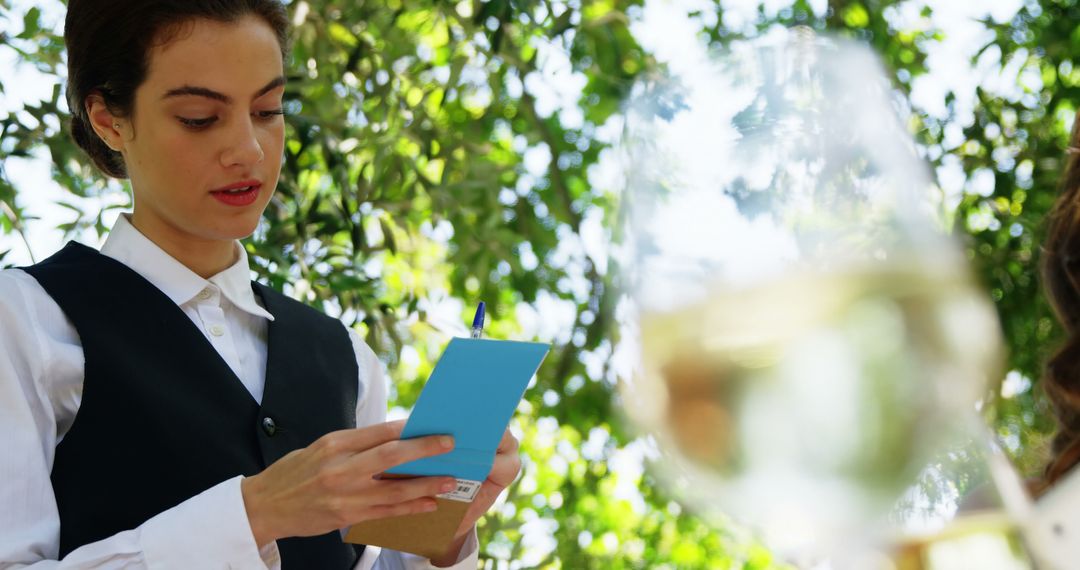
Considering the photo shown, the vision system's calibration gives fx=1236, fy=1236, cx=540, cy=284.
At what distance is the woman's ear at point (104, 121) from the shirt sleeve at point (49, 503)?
0.24m

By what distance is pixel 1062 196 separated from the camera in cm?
116

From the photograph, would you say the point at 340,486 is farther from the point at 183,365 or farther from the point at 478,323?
the point at 183,365

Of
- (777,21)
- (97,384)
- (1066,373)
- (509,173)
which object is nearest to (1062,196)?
(1066,373)

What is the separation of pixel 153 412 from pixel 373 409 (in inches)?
17.1

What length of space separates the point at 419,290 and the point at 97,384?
2277 millimetres

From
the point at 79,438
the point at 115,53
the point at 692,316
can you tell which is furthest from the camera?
the point at 115,53

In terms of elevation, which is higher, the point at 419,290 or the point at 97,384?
the point at 97,384

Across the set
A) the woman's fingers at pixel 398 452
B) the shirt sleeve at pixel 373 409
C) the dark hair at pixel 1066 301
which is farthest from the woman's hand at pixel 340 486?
the dark hair at pixel 1066 301

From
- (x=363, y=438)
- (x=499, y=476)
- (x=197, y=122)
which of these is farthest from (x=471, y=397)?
(x=197, y=122)

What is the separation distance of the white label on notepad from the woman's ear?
0.61m

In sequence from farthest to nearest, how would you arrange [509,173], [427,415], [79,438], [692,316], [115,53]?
[509,173] < [115,53] < [79,438] < [427,415] < [692,316]

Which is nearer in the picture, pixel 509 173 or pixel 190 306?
pixel 190 306

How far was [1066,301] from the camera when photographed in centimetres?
128

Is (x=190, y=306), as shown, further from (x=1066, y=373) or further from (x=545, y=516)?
(x=545, y=516)
